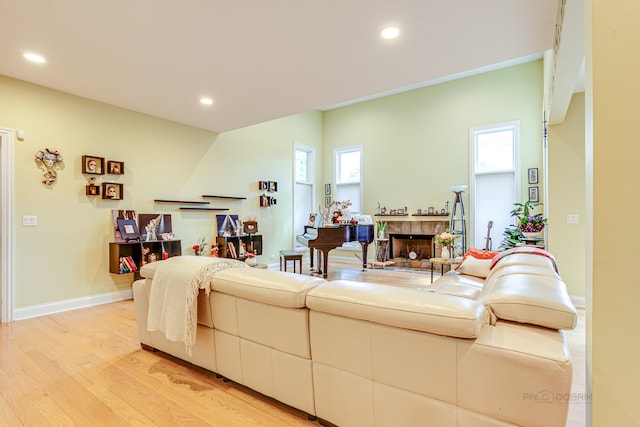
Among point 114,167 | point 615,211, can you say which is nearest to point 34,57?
point 114,167

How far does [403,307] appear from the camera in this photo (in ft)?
4.16

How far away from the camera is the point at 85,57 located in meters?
2.87

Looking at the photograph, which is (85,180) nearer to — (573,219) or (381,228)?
(381,228)

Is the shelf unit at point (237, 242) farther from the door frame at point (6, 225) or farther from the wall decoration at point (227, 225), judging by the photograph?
the door frame at point (6, 225)

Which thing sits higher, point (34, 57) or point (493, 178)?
point (34, 57)

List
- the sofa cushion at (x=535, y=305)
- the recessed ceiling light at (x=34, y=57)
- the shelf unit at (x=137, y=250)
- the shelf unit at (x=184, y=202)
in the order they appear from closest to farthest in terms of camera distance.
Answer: the sofa cushion at (x=535, y=305) < the recessed ceiling light at (x=34, y=57) < the shelf unit at (x=137, y=250) < the shelf unit at (x=184, y=202)

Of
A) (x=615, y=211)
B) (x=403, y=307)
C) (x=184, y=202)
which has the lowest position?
(x=403, y=307)

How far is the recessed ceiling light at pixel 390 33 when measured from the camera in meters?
2.49

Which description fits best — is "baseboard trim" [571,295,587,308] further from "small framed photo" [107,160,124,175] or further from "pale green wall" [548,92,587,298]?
"small framed photo" [107,160,124,175]

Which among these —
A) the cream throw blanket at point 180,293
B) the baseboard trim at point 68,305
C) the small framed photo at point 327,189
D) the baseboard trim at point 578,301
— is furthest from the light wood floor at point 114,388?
the small framed photo at point 327,189

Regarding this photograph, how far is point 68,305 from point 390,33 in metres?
4.69

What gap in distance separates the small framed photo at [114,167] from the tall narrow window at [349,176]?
470cm

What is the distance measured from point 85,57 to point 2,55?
751mm

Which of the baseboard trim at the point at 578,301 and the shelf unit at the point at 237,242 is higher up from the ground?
the shelf unit at the point at 237,242
